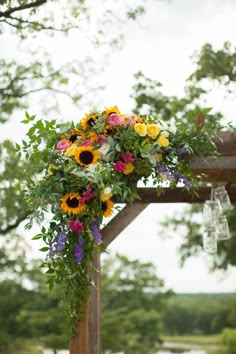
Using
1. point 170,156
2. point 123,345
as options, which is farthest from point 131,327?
point 170,156

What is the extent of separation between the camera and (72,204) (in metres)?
2.78

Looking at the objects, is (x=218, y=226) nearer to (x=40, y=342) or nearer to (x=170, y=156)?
(x=170, y=156)

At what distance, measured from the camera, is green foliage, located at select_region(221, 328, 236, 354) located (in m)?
9.31

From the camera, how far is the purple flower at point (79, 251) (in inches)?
111

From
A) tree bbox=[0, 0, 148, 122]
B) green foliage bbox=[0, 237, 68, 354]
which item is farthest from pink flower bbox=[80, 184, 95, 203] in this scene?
green foliage bbox=[0, 237, 68, 354]

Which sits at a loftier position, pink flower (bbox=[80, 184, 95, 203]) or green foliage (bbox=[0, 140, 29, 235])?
green foliage (bbox=[0, 140, 29, 235])

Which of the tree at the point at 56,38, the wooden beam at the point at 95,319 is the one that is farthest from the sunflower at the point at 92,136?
the tree at the point at 56,38

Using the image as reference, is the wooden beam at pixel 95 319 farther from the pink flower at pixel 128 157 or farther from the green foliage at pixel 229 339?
the green foliage at pixel 229 339

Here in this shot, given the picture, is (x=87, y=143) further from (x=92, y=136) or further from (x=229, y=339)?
(x=229, y=339)

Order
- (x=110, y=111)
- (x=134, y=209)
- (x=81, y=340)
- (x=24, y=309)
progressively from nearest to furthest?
(x=110, y=111), (x=81, y=340), (x=134, y=209), (x=24, y=309)

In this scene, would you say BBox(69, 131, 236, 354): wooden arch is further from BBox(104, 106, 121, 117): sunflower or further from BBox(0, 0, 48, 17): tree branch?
BBox(0, 0, 48, 17): tree branch

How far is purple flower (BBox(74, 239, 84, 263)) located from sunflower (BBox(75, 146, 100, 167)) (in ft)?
1.28

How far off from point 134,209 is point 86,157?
62.0 inches

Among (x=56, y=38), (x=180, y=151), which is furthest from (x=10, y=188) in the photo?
(x=180, y=151)
